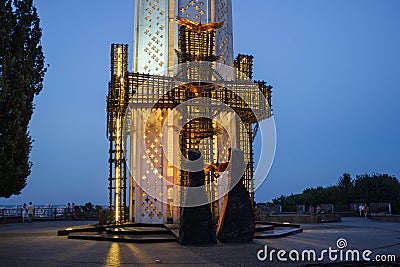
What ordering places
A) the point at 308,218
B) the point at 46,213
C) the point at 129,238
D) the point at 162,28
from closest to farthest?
the point at 129,238, the point at 162,28, the point at 308,218, the point at 46,213

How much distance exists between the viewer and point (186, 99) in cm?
1827

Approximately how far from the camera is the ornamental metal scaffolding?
18234 mm

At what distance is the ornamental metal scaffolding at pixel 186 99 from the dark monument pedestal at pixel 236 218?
14.0 feet

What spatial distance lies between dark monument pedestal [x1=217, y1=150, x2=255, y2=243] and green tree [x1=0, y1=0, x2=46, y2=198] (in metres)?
6.94

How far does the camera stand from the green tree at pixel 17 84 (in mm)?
14320

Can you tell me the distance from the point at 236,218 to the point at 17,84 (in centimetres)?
838

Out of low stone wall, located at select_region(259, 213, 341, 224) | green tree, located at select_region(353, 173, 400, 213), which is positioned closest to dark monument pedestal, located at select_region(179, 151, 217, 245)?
low stone wall, located at select_region(259, 213, 341, 224)

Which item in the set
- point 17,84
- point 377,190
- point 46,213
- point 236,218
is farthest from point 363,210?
point 17,84

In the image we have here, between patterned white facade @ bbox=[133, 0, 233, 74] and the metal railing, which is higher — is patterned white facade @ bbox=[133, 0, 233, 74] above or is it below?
above

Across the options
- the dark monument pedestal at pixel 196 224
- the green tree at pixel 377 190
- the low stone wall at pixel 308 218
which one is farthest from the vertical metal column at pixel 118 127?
the green tree at pixel 377 190

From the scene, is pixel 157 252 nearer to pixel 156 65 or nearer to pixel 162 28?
pixel 156 65

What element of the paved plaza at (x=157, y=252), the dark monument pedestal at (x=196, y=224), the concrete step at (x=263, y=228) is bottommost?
the paved plaza at (x=157, y=252)

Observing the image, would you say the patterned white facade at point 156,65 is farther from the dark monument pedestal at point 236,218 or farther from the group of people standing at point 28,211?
the group of people standing at point 28,211

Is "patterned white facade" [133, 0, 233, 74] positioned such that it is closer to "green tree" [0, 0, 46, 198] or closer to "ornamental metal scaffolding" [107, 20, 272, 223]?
"ornamental metal scaffolding" [107, 20, 272, 223]
